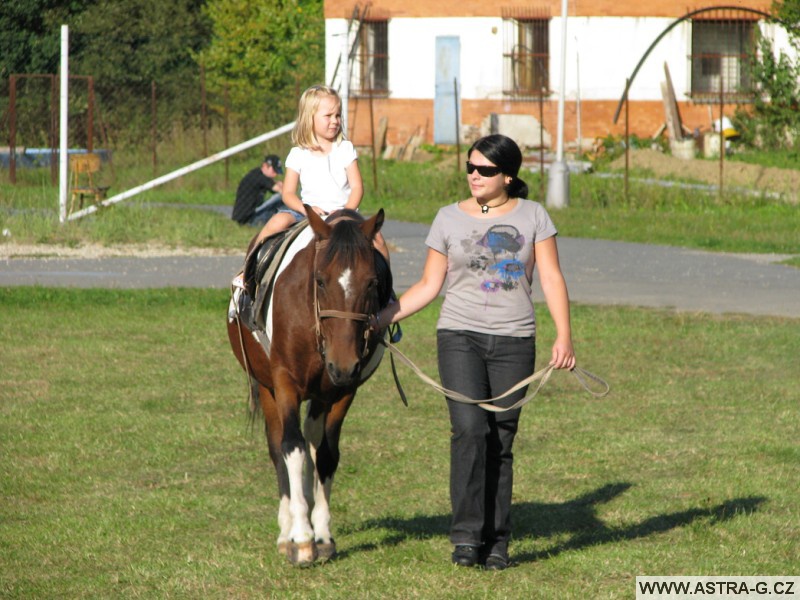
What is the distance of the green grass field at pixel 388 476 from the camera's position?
6160 millimetres

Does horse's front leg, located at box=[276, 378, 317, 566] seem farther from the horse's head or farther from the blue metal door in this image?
the blue metal door

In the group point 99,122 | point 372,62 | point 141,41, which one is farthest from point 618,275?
point 141,41

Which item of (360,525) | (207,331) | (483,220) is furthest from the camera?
(207,331)

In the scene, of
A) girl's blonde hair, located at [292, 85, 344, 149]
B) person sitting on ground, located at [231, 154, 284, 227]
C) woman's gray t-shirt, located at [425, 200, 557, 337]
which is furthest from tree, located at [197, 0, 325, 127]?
woman's gray t-shirt, located at [425, 200, 557, 337]

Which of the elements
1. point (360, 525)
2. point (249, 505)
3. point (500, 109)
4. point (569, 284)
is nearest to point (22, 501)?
point (249, 505)

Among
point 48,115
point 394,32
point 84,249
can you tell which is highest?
point 394,32

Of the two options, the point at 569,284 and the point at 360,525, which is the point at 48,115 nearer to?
the point at 569,284

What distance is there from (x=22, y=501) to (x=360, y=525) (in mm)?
1904

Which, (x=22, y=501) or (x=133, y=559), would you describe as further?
(x=22, y=501)

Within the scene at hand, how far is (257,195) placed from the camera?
21.1m

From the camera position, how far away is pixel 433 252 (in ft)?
20.3

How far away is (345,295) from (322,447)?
1.29 meters

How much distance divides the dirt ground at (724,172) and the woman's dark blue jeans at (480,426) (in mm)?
20824

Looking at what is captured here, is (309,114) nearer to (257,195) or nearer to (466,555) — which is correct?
(466,555)
